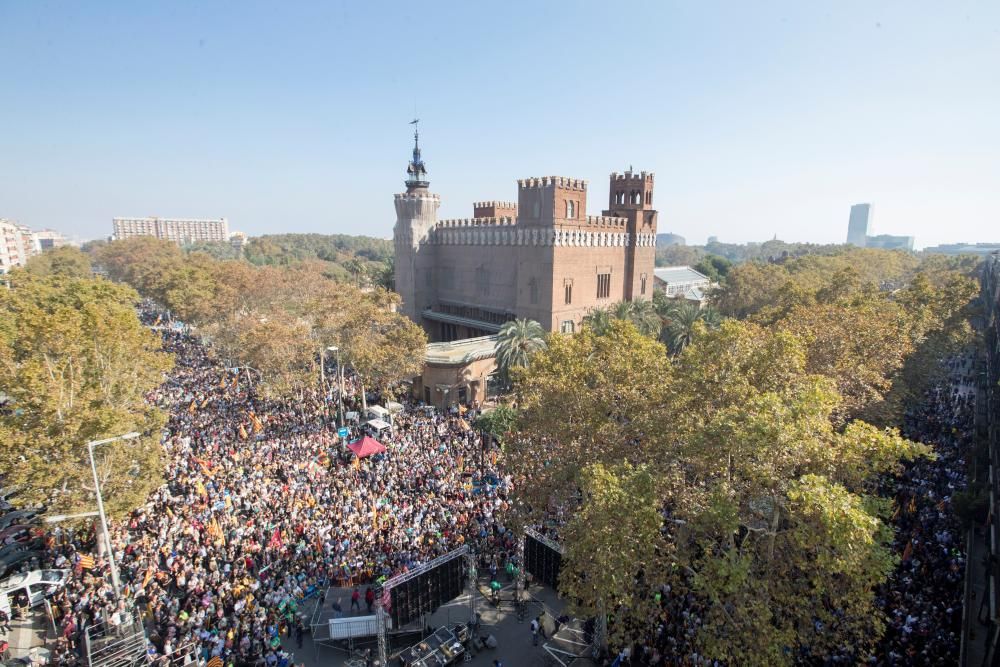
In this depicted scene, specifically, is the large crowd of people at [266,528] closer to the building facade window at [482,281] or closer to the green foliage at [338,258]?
Answer: the building facade window at [482,281]

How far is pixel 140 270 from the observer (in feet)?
221

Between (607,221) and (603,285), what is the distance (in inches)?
214

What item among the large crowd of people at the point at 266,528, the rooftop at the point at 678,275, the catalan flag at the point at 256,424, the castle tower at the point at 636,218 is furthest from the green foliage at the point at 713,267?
the catalan flag at the point at 256,424

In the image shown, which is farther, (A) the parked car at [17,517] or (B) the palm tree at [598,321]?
(B) the palm tree at [598,321]

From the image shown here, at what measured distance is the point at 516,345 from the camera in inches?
1299

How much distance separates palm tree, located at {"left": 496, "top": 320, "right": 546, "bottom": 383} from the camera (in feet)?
107

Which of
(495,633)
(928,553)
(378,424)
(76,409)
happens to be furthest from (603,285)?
(76,409)

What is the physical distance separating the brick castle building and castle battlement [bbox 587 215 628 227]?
83 millimetres

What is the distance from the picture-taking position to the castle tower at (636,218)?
156 feet

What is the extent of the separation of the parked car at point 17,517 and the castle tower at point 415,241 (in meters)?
35.1

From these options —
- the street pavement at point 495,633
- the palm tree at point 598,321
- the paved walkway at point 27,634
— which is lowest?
the street pavement at point 495,633

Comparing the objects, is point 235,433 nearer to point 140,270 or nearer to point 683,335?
point 683,335

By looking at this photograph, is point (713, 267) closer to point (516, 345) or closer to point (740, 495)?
point (516, 345)

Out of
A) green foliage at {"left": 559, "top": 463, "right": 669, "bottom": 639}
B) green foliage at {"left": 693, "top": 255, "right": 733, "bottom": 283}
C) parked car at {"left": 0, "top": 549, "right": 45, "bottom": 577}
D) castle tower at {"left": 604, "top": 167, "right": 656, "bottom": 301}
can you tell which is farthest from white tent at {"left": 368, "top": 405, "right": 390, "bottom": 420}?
green foliage at {"left": 693, "top": 255, "right": 733, "bottom": 283}
